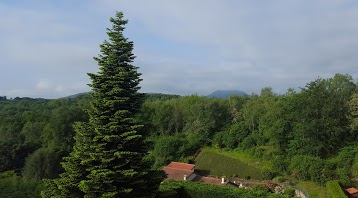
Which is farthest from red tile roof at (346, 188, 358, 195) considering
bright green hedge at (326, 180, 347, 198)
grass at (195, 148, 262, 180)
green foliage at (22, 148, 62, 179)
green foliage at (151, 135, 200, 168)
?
green foliage at (22, 148, 62, 179)

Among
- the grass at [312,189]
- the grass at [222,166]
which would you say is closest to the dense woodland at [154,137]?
the grass at [312,189]

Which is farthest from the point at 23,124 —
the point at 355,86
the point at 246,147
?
the point at 355,86

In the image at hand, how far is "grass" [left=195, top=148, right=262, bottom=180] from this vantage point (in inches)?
1321

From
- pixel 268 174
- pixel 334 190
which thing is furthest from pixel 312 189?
pixel 268 174

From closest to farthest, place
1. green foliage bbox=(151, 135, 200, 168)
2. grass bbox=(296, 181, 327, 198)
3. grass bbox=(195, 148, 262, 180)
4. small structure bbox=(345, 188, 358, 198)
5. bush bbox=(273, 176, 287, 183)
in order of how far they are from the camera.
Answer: small structure bbox=(345, 188, 358, 198) → grass bbox=(296, 181, 327, 198) → bush bbox=(273, 176, 287, 183) → grass bbox=(195, 148, 262, 180) → green foliage bbox=(151, 135, 200, 168)

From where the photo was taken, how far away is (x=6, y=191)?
16.8 meters

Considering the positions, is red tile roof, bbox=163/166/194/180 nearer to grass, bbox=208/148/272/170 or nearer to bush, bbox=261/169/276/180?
bush, bbox=261/169/276/180

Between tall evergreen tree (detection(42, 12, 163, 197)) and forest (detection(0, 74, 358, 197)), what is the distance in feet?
36.9

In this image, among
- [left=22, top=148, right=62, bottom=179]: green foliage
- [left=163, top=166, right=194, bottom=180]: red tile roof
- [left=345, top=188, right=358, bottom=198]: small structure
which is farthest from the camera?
[left=22, top=148, right=62, bottom=179]: green foliage

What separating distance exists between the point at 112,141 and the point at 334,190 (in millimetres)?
18269

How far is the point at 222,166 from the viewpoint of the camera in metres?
36.2

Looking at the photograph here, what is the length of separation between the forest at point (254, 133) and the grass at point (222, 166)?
159 cm

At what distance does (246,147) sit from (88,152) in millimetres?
29180

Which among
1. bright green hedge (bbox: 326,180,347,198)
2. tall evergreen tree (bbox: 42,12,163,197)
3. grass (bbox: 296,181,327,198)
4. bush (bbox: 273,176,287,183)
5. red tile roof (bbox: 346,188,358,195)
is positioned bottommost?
grass (bbox: 296,181,327,198)
